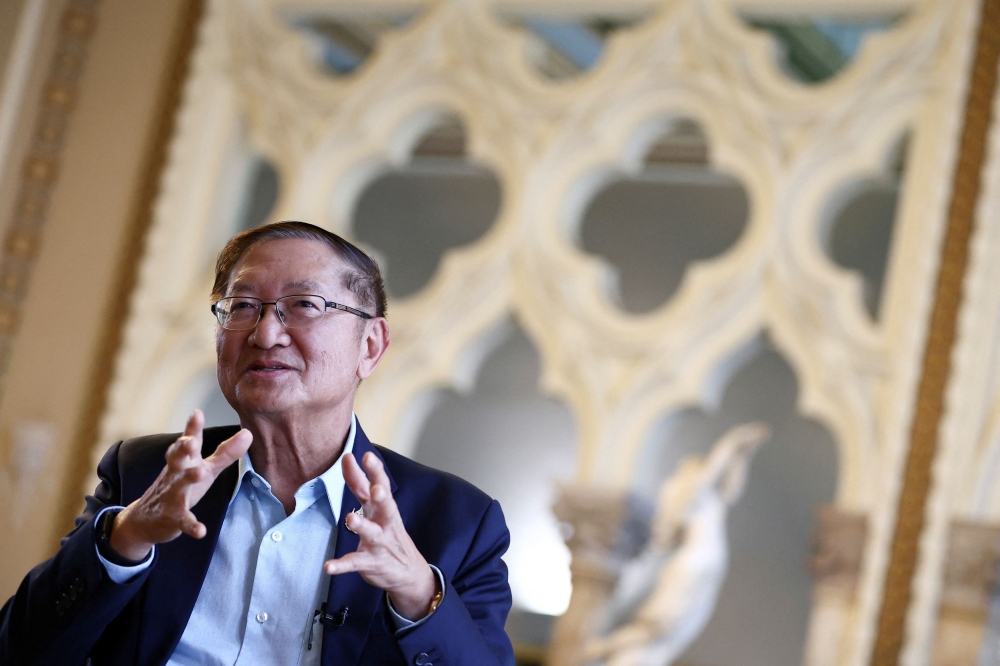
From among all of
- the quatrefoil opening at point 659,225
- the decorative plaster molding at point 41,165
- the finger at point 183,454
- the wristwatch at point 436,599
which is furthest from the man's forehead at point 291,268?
the quatrefoil opening at point 659,225

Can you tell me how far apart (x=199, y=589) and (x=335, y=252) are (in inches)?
19.2

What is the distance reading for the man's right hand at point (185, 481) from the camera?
1383 mm

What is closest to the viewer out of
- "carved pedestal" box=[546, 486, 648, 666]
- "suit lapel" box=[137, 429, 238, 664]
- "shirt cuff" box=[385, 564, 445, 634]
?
"shirt cuff" box=[385, 564, 445, 634]

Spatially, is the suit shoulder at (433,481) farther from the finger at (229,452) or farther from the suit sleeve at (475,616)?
the finger at (229,452)

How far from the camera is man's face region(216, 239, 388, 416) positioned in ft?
5.34

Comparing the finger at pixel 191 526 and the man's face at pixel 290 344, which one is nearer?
the finger at pixel 191 526

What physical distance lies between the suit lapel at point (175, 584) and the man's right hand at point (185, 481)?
18cm

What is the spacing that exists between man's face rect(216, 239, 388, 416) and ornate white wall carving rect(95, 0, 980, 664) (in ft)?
8.09

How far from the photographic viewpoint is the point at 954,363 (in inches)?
146

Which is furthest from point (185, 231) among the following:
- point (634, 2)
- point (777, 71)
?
point (777, 71)

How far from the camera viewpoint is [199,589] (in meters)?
1.61

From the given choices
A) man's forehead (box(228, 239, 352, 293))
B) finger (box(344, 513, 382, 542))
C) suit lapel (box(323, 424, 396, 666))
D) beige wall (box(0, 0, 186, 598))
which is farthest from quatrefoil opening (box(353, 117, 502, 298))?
finger (box(344, 513, 382, 542))

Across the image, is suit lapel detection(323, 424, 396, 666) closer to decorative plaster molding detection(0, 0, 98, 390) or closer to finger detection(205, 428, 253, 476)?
finger detection(205, 428, 253, 476)

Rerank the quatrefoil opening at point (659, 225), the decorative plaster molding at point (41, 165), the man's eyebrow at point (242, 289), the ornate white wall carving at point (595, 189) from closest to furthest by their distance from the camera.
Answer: the man's eyebrow at point (242, 289), the ornate white wall carving at point (595, 189), the decorative plaster molding at point (41, 165), the quatrefoil opening at point (659, 225)
